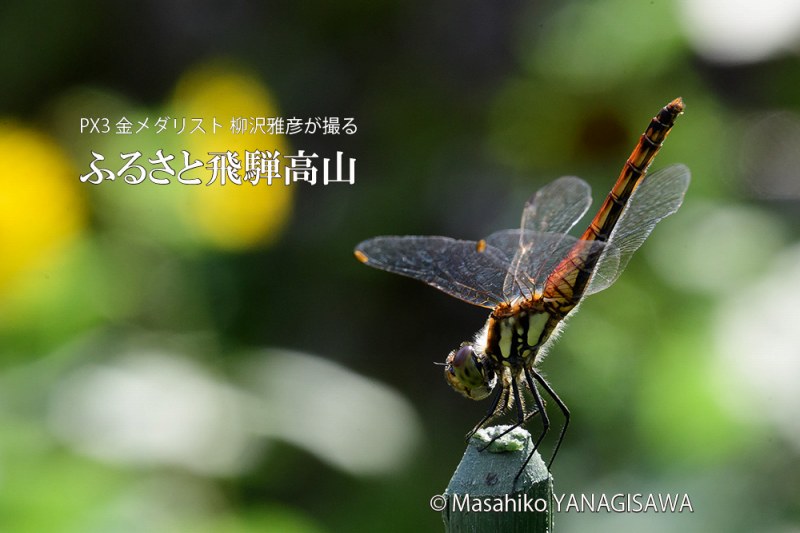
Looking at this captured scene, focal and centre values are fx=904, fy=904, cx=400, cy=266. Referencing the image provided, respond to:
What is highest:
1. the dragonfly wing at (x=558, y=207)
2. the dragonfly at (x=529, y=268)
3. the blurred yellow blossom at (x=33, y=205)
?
the blurred yellow blossom at (x=33, y=205)

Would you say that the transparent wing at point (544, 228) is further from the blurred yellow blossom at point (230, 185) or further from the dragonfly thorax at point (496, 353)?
the blurred yellow blossom at point (230, 185)

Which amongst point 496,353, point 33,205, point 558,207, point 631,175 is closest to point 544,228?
point 558,207

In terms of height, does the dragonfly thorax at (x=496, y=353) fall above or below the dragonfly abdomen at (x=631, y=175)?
below

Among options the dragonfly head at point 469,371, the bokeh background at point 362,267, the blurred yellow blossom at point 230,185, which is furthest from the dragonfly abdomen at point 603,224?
the blurred yellow blossom at point 230,185

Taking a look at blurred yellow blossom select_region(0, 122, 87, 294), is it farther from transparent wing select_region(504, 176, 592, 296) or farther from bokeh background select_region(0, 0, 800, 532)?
transparent wing select_region(504, 176, 592, 296)

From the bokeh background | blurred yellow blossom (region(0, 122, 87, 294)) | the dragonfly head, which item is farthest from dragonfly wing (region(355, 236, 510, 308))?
blurred yellow blossom (region(0, 122, 87, 294))

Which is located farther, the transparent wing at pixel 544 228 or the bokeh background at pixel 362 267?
the bokeh background at pixel 362 267

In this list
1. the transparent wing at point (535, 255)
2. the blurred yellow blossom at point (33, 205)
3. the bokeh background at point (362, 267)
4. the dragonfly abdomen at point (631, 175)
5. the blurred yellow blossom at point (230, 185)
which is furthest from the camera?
the blurred yellow blossom at point (230, 185)

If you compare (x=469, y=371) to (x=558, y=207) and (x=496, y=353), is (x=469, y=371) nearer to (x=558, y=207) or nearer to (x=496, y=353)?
(x=496, y=353)
